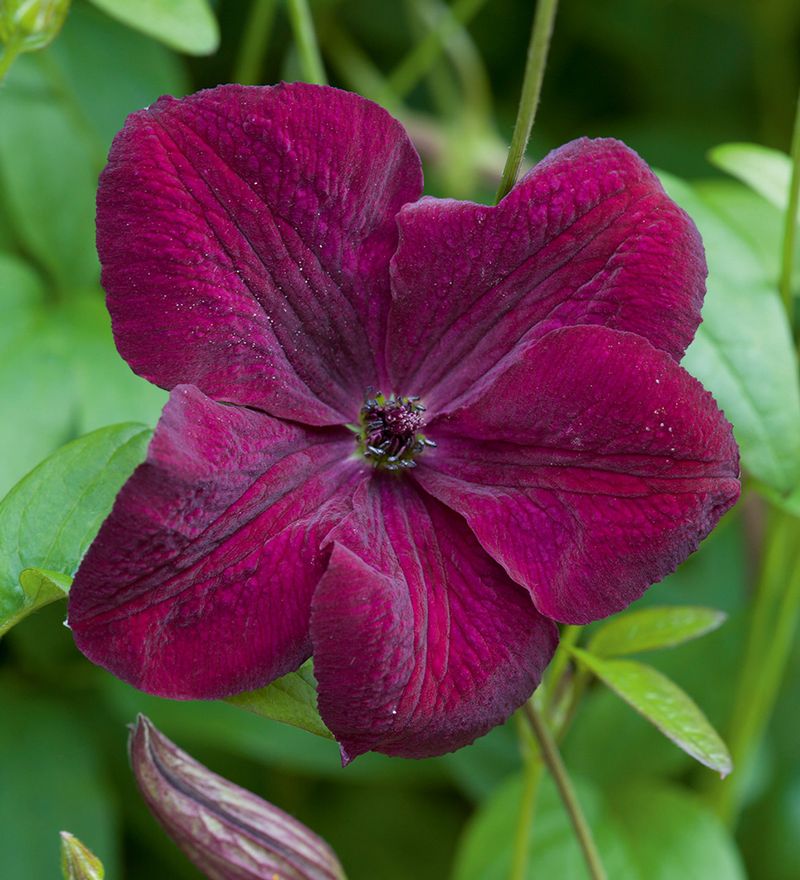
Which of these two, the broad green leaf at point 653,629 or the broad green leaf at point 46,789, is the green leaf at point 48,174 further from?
the broad green leaf at point 653,629

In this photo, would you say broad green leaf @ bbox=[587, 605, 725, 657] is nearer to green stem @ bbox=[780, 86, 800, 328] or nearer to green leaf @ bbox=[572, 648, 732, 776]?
green leaf @ bbox=[572, 648, 732, 776]

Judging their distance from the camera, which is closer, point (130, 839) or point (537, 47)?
point (537, 47)

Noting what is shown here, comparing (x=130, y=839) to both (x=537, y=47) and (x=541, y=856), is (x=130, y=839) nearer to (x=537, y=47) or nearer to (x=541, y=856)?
(x=541, y=856)

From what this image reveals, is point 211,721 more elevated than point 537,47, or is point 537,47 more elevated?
point 537,47

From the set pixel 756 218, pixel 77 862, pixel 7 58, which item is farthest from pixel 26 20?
pixel 756 218

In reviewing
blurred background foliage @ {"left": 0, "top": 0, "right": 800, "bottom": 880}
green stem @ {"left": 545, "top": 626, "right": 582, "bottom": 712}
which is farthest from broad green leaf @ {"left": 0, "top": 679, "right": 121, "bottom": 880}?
green stem @ {"left": 545, "top": 626, "right": 582, "bottom": 712}

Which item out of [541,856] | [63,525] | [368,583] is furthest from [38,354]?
[541,856]

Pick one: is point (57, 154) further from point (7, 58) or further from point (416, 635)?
point (416, 635)

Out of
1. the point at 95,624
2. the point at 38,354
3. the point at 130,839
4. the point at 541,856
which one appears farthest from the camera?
the point at 130,839
